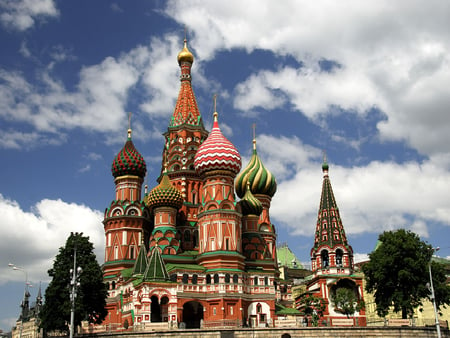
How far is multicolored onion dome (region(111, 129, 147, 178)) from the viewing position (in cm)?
6097

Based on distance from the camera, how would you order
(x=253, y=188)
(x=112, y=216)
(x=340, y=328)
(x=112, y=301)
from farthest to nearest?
(x=253, y=188) < (x=112, y=216) < (x=112, y=301) < (x=340, y=328)

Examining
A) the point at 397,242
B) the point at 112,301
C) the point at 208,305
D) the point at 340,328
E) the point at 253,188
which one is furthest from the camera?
the point at 253,188

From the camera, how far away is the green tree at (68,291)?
133ft

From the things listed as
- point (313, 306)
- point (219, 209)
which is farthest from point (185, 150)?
point (313, 306)

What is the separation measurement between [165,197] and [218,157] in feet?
23.2

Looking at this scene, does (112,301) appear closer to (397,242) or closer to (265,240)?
(265,240)

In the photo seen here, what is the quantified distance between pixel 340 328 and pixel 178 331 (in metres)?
12.4

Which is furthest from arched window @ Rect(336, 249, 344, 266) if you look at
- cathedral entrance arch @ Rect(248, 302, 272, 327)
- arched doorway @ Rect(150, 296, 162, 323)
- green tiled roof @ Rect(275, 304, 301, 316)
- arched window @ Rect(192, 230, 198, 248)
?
arched doorway @ Rect(150, 296, 162, 323)

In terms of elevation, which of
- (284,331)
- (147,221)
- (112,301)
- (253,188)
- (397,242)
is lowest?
(284,331)

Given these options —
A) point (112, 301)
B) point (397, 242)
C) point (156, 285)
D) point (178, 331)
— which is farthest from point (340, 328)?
point (112, 301)

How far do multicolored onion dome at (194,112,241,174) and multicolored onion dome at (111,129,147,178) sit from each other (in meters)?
8.04

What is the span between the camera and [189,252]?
181 feet

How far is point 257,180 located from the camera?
219ft

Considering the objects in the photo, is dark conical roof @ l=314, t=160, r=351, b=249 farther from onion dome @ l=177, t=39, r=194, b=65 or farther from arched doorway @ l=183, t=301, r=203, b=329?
onion dome @ l=177, t=39, r=194, b=65
